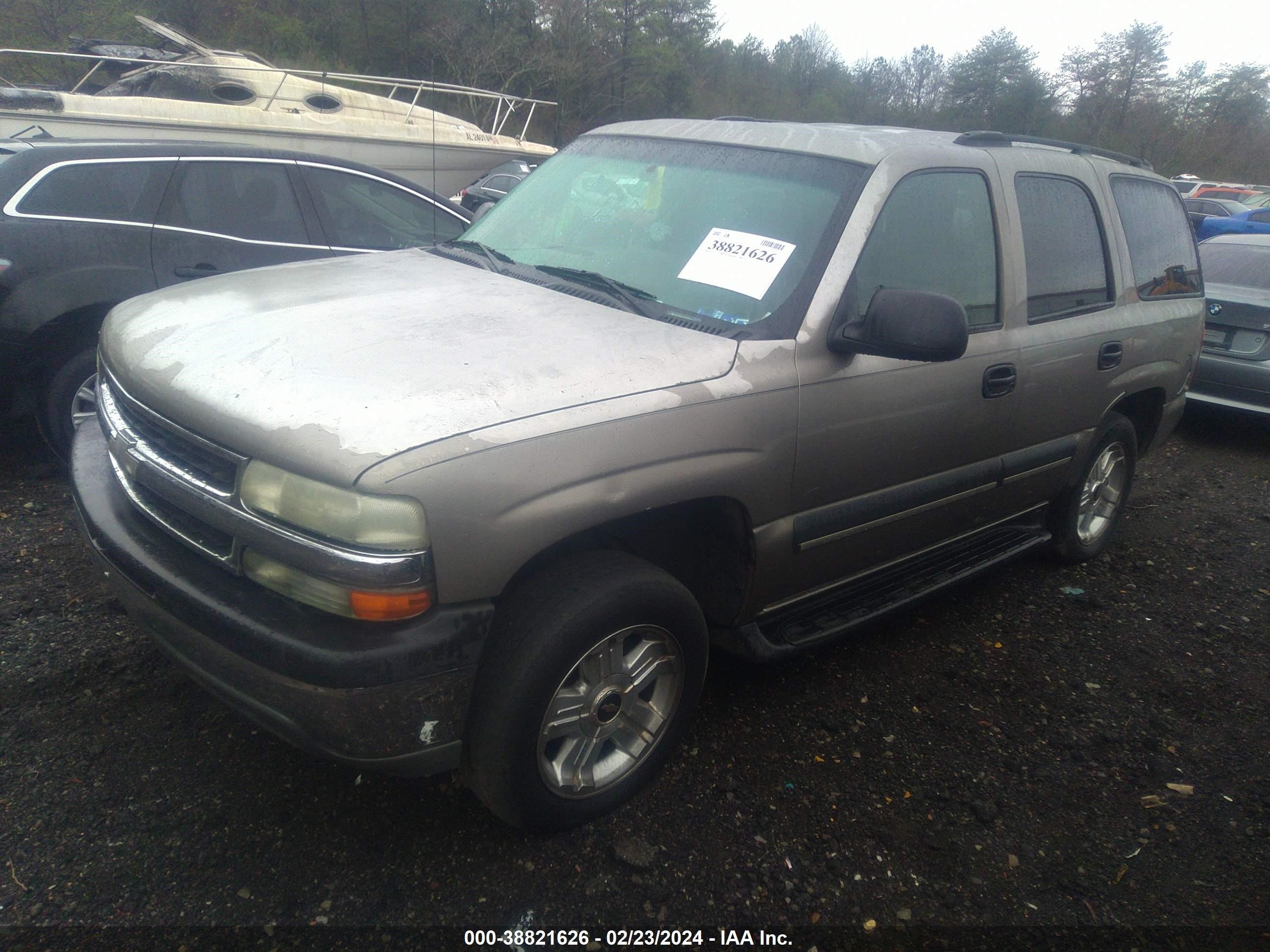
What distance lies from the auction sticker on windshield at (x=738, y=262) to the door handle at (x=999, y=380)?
3.11 feet

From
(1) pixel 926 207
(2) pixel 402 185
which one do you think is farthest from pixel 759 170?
(2) pixel 402 185

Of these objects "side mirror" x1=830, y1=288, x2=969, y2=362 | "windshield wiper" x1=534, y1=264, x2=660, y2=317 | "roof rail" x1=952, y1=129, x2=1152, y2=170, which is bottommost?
"windshield wiper" x1=534, y1=264, x2=660, y2=317

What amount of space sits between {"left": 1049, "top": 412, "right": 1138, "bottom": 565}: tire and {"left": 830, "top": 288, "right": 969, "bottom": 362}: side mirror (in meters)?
1.90

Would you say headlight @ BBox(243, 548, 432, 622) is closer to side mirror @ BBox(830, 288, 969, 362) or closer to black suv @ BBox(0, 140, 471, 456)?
side mirror @ BBox(830, 288, 969, 362)

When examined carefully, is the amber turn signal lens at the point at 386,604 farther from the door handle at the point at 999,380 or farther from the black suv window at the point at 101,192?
the black suv window at the point at 101,192

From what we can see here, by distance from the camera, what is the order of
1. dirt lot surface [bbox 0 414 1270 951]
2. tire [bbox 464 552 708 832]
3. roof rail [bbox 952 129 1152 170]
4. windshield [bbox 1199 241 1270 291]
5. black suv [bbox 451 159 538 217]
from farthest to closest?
black suv [bbox 451 159 538 217] → windshield [bbox 1199 241 1270 291] → roof rail [bbox 952 129 1152 170] → dirt lot surface [bbox 0 414 1270 951] → tire [bbox 464 552 708 832]

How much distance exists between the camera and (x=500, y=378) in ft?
7.13

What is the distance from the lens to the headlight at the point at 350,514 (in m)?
1.86

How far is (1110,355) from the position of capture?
379 centimetres

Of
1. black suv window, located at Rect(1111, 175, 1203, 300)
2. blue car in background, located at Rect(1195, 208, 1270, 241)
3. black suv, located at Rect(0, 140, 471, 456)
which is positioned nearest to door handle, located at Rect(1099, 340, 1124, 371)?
black suv window, located at Rect(1111, 175, 1203, 300)

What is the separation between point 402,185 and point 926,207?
3748mm

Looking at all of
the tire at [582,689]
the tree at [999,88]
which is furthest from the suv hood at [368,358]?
the tree at [999,88]

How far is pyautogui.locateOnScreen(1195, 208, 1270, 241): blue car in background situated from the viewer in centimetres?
1345

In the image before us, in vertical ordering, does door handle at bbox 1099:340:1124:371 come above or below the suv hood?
below
